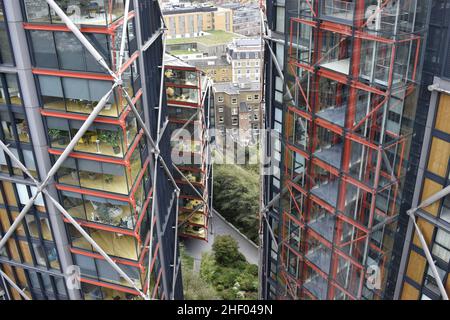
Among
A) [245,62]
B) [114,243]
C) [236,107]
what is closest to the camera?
[114,243]

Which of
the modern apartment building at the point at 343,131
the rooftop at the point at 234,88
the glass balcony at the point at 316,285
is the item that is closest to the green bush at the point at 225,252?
the modern apartment building at the point at 343,131

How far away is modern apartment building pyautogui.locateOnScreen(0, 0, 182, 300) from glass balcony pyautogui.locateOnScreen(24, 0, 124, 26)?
0.03 m

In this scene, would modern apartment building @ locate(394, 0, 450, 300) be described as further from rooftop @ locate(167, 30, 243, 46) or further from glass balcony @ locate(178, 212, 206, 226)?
rooftop @ locate(167, 30, 243, 46)

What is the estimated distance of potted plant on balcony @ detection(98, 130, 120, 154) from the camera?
43.6 ft

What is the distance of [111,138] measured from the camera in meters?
13.4

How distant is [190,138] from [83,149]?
15464 millimetres

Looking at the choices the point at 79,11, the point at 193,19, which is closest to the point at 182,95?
the point at 79,11

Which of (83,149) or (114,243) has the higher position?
(83,149)

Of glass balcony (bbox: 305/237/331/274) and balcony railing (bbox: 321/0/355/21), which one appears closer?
balcony railing (bbox: 321/0/355/21)

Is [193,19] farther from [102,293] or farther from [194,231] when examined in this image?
[102,293]

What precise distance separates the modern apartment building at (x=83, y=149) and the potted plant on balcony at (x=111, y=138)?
3cm

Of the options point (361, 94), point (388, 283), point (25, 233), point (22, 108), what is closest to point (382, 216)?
point (388, 283)

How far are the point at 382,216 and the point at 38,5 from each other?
37.5 feet

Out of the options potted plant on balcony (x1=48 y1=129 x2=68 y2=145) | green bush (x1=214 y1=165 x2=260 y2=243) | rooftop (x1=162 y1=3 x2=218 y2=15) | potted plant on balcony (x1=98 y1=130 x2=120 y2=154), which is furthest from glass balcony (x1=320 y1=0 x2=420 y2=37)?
rooftop (x1=162 y1=3 x2=218 y2=15)
